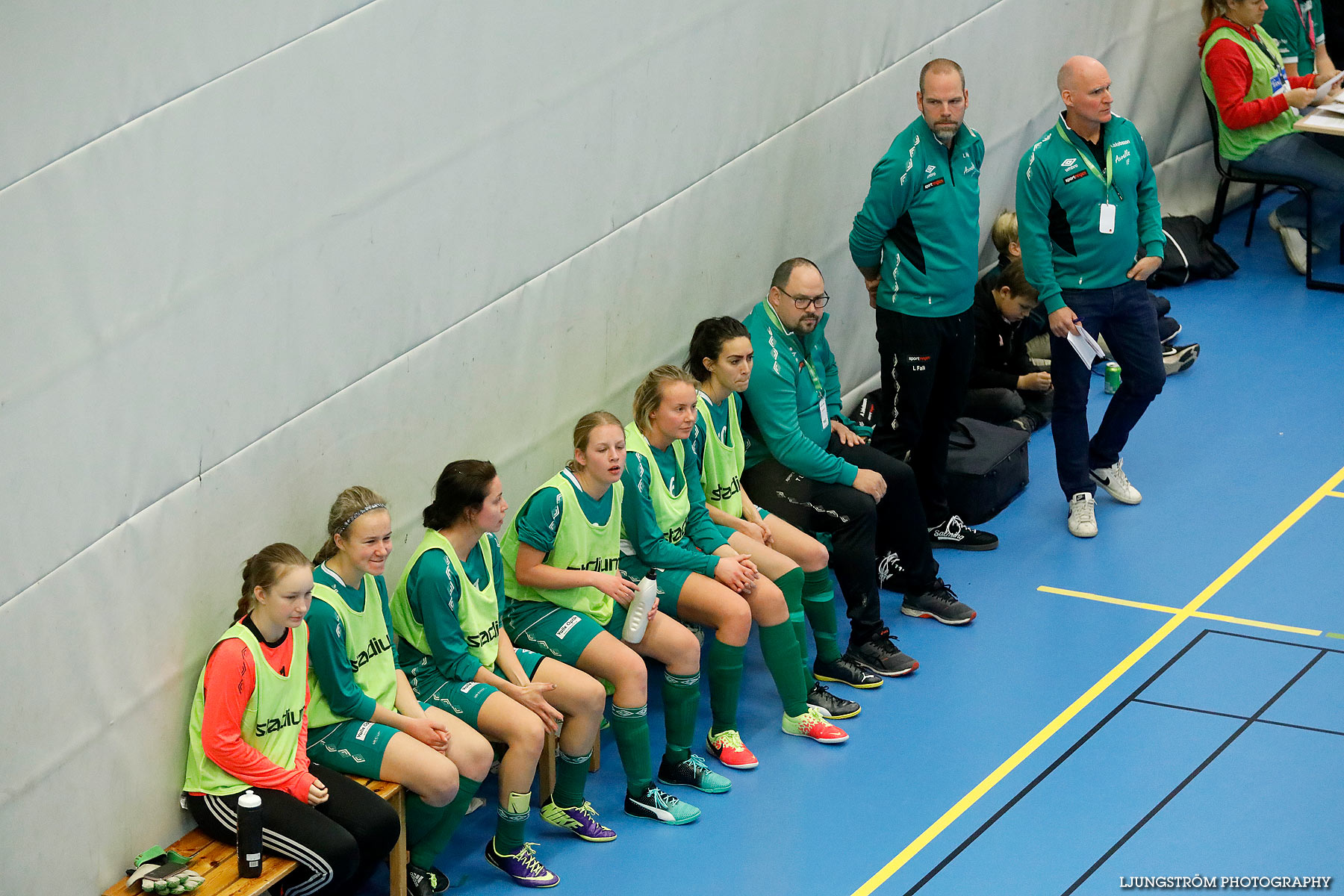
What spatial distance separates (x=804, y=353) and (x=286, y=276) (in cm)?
237

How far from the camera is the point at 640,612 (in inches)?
222

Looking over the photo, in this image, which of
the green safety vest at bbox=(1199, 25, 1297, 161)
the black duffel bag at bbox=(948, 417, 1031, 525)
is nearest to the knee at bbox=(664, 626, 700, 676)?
the black duffel bag at bbox=(948, 417, 1031, 525)

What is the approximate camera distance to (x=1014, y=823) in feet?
17.7

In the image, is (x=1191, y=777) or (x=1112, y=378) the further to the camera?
(x=1112, y=378)

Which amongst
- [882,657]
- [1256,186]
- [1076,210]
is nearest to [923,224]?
[1076,210]

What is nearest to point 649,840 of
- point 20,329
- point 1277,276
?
point 20,329

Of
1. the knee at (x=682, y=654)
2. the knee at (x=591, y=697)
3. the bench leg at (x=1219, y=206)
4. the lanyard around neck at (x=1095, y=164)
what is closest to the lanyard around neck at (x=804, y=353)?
the knee at (x=682, y=654)

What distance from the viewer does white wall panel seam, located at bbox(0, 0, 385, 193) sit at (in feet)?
14.0

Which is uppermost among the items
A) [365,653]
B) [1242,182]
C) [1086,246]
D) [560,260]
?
[560,260]

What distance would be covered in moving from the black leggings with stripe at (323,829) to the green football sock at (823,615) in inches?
84.0

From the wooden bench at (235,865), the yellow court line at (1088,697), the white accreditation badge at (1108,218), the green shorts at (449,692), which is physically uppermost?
the white accreditation badge at (1108,218)

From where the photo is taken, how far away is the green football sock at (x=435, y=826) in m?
5.05

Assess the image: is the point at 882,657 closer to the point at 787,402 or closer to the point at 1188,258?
the point at 787,402

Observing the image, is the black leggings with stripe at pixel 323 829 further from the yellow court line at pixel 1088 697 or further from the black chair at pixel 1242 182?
the black chair at pixel 1242 182
